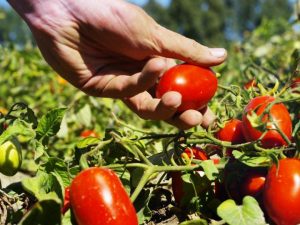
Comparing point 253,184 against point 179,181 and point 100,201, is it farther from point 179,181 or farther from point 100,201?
point 100,201

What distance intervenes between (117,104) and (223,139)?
1.72 meters

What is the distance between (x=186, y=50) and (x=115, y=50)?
0.27 meters

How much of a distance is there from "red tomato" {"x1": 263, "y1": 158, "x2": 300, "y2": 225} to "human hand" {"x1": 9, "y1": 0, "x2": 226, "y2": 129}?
280 millimetres

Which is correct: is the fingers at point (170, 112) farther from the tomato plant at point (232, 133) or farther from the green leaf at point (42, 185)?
the green leaf at point (42, 185)

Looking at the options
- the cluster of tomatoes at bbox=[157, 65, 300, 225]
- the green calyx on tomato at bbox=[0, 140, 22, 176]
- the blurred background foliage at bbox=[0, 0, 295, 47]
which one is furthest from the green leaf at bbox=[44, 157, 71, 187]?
the blurred background foliage at bbox=[0, 0, 295, 47]

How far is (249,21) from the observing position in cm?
5156

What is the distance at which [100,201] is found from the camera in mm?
1135

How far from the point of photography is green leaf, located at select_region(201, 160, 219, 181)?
1253mm

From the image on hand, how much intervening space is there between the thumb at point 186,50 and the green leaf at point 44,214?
525 millimetres

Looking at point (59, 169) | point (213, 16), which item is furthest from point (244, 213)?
point (213, 16)

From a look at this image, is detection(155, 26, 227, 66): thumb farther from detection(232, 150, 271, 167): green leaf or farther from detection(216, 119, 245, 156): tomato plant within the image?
detection(232, 150, 271, 167): green leaf

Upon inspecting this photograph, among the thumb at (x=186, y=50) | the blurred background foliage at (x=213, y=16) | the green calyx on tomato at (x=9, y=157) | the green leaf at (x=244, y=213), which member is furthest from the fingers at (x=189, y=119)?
the blurred background foliage at (x=213, y=16)

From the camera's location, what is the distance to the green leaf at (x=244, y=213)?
1158mm

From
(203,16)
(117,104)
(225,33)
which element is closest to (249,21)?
(225,33)
